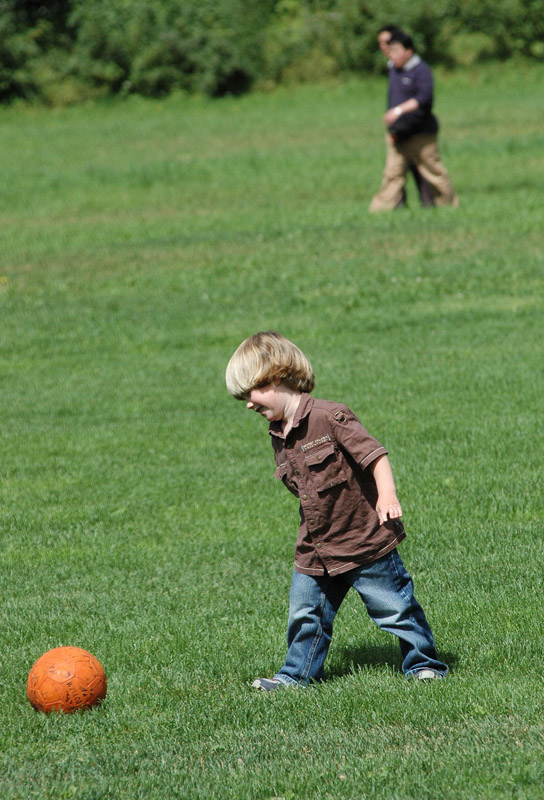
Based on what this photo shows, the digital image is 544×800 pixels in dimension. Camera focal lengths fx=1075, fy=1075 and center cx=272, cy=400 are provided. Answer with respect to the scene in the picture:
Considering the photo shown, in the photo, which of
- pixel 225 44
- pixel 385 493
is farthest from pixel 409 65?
pixel 225 44

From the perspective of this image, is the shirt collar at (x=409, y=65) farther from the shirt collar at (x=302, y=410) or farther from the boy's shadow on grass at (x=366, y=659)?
the shirt collar at (x=302, y=410)

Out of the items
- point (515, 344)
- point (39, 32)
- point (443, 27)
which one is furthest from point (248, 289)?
point (39, 32)

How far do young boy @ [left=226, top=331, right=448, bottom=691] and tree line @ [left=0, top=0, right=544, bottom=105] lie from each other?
30745 mm

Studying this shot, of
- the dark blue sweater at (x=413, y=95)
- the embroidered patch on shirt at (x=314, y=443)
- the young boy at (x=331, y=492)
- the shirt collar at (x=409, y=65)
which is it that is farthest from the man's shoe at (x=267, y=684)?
the shirt collar at (x=409, y=65)

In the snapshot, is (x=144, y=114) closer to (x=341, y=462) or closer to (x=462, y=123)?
(x=462, y=123)

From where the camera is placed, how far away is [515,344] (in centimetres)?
985

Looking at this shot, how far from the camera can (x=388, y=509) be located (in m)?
4.06

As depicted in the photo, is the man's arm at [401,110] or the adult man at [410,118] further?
the adult man at [410,118]

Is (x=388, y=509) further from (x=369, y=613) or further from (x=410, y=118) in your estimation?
(x=410, y=118)

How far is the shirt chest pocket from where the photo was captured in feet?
13.8

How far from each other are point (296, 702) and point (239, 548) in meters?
1.90

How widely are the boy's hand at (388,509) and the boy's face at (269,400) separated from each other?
1.74ft

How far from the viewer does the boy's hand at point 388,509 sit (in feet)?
13.3

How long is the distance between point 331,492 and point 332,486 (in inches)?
1.3
